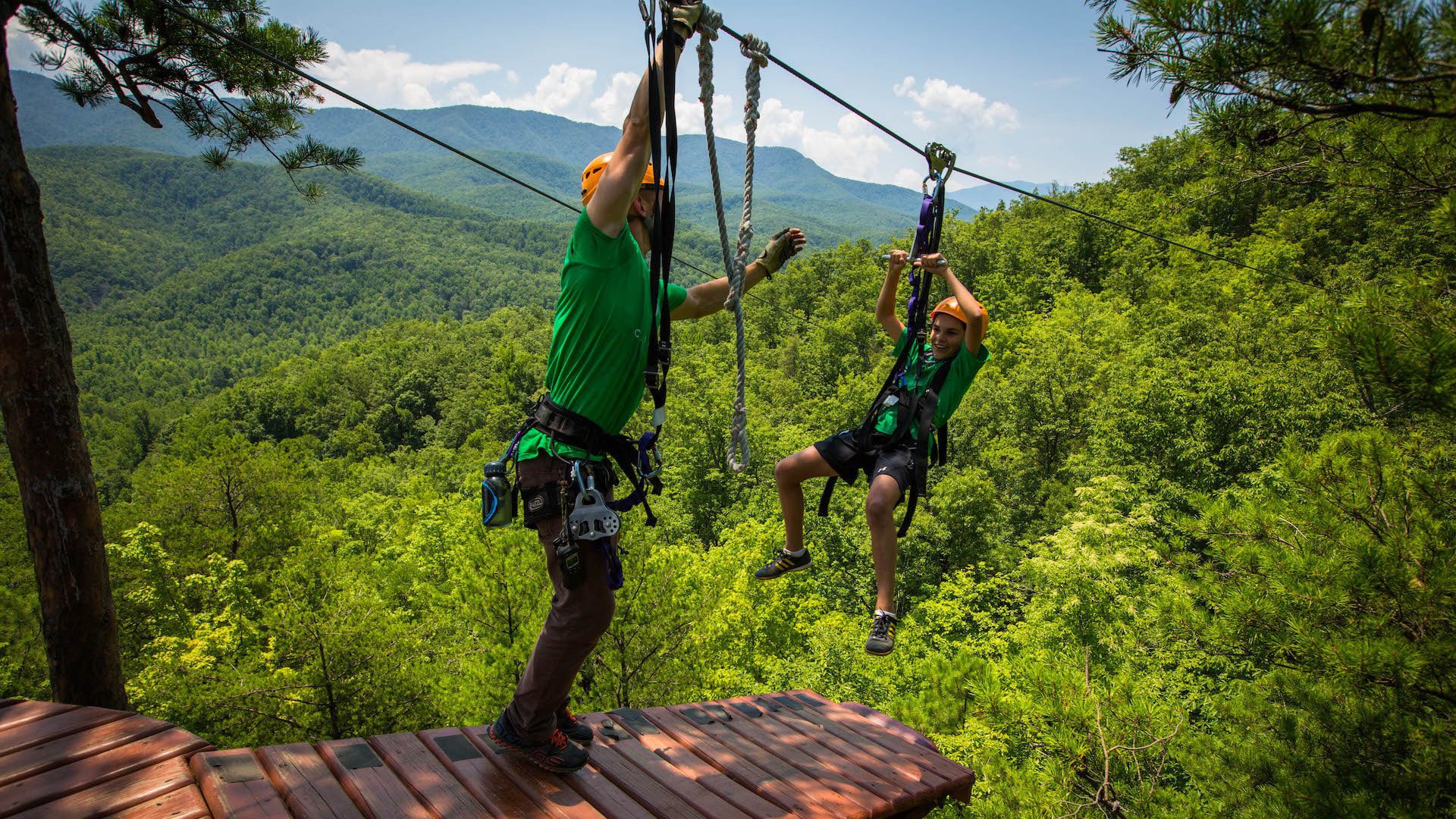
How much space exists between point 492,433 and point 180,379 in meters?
91.3

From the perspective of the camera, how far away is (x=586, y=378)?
270 cm

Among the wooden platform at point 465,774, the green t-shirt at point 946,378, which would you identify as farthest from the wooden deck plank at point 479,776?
→ the green t-shirt at point 946,378

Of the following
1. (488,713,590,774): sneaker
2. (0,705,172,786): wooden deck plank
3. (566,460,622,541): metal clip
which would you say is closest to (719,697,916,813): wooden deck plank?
(488,713,590,774): sneaker

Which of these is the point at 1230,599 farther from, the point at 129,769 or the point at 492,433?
the point at 492,433

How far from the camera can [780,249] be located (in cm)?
359

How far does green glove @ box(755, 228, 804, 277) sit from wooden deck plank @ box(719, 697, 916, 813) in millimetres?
2517

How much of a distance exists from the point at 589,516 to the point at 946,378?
235 centimetres

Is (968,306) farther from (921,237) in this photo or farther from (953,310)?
(921,237)

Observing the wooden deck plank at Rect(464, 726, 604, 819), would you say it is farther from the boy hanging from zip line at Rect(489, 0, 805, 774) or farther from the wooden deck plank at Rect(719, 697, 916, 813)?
the wooden deck plank at Rect(719, 697, 916, 813)

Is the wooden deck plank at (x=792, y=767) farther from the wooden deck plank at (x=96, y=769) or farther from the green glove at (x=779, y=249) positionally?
the green glove at (x=779, y=249)

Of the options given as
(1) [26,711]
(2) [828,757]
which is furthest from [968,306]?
(1) [26,711]

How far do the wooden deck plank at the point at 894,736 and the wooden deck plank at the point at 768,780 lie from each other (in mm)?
790

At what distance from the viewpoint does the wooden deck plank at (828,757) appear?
10.8ft

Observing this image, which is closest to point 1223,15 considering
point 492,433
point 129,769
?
point 129,769
